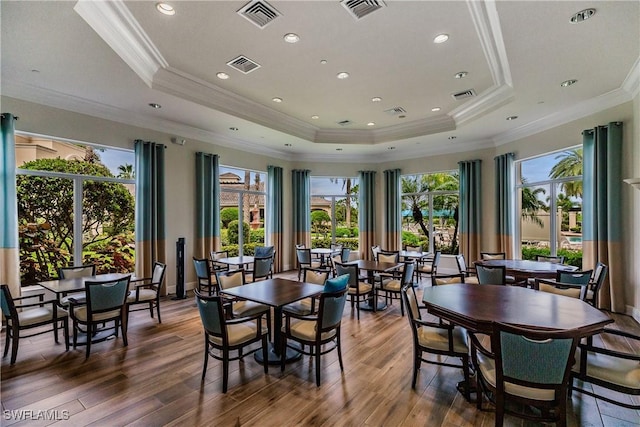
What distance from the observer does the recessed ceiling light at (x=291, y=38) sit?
340 cm

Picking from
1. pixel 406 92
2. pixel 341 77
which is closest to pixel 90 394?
pixel 341 77

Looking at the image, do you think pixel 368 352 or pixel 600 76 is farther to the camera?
pixel 600 76

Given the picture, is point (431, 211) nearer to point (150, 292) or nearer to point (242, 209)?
point (242, 209)

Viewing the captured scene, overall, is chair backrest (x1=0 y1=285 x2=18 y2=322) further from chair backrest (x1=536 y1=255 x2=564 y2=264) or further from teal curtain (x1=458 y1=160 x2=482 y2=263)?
teal curtain (x1=458 y1=160 x2=482 y2=263)

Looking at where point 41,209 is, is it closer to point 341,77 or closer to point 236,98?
point 236,98

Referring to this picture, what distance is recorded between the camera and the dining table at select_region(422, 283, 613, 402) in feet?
7.07

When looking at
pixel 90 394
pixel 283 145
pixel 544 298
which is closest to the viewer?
pixel 90 394

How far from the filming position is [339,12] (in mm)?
3035

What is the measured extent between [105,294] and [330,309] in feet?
8.65

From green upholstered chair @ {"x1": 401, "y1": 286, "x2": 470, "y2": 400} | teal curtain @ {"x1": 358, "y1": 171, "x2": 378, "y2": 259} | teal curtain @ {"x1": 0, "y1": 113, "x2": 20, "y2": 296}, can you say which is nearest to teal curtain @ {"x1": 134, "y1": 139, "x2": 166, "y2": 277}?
teal curtain @ {"x1": 0, "y1": 113, "x2": 20, "y2": 296}

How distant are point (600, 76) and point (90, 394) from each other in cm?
702

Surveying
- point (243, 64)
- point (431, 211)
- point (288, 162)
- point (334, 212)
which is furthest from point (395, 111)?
point (334, 212)

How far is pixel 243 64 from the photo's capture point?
159 inches

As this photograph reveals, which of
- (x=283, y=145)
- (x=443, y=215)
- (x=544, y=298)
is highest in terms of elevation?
(x=283, y=145)
